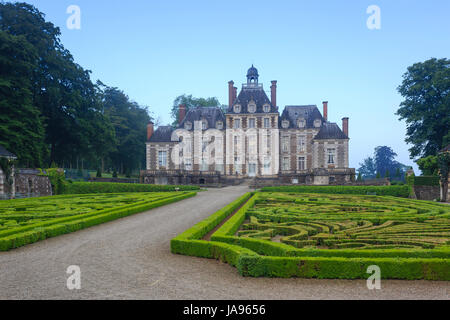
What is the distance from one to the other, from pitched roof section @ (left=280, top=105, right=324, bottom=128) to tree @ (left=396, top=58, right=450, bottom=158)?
35.9ft

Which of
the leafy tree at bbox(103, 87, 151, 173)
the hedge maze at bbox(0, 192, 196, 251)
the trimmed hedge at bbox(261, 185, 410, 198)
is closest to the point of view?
the hedge maze at bbox(0, 192, 196, 251)

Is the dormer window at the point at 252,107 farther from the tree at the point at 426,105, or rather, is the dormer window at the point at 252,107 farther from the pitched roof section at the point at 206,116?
the tree at the point at 426,105

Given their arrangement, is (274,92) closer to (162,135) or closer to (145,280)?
(162,135)

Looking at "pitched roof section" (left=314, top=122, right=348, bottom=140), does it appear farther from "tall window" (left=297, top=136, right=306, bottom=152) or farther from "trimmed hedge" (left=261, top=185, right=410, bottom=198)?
Result: "trimmed hedge" (left=261, top=185, right=410, bottom=198)

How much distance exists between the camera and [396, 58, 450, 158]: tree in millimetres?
36531

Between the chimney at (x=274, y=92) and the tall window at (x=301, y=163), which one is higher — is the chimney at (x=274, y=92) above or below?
above

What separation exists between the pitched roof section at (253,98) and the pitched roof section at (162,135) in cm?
950

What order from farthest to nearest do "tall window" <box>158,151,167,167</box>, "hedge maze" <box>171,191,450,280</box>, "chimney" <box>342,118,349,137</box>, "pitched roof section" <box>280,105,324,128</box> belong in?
"tall window" <box>158,151,167,167</box>
"pitched roof section" <box>280,105,324,128</box>
"chimney" <box>342,118,349,137</box>
"hedge maze" <box>171,191,450,280</box>

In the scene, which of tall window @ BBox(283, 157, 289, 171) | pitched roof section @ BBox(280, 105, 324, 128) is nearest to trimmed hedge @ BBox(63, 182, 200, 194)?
tall window @ BBox(283, 157, 289, 171)

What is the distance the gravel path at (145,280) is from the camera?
5.44 meters

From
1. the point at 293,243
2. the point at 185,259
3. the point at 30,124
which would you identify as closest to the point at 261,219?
the point at 293,243

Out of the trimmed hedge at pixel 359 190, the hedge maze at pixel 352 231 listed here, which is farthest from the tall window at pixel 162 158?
the hedge maze at pixel 352 231

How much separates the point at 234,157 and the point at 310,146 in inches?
440

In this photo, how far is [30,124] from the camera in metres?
32.0
